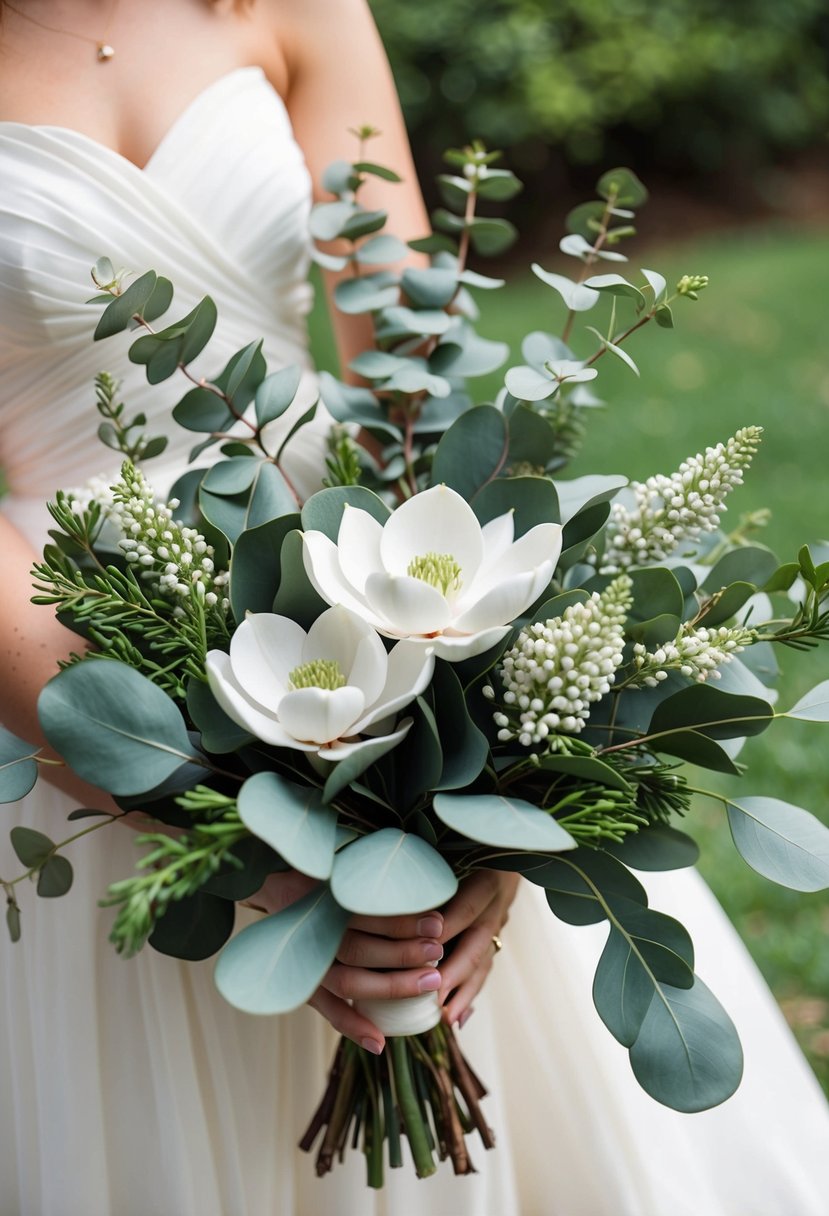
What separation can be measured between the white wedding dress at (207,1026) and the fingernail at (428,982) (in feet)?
1.28

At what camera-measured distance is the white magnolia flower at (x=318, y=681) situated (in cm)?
83

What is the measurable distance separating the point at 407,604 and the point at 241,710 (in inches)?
5.8

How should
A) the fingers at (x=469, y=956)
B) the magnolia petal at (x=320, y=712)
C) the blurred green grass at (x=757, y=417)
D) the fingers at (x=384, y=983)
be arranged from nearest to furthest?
the magnolia petal at (x=320, y=712) < the fingers at (x=384, y=983) < the fingers at (x=469, y=956) < the blurred green grass at (x=757, y=417)

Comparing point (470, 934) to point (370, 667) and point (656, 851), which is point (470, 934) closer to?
point (656, 851)

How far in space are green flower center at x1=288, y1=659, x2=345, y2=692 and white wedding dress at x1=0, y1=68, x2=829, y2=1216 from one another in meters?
0.52

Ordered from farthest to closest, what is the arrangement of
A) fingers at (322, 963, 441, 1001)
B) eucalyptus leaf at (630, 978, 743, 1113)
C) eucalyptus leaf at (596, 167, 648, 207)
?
eucalyptus leaf at (596, 167, 648, 207) < fingers at (322, 963, 441, 1001) < eucalyptus leaf at (630, 978, 743, 1113)

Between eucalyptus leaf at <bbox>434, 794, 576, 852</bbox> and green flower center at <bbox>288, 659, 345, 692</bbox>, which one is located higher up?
green flower center at <bbox>288, 659, 345, 692</bbox>

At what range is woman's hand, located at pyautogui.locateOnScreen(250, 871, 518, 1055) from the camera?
3.33 feet

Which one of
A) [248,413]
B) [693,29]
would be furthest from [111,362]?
[693,29]

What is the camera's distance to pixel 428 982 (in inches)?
40.2

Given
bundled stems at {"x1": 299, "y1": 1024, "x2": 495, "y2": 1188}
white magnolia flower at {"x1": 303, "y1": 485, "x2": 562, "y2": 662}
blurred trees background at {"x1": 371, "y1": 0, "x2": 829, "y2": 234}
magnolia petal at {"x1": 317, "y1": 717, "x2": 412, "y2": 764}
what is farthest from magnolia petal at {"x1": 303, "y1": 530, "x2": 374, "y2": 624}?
blurred trees background at {"x1": 371, "y1": 0, "x2": 829, "y2": 234}

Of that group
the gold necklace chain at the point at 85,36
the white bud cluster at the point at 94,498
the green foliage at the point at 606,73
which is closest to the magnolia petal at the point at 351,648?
the white bud cluster at the point at 94,498

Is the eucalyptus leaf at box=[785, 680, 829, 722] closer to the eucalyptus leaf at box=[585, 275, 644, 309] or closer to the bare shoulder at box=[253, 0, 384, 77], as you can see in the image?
the eucalyptus leaf at box=[585, 275, 644, 309]

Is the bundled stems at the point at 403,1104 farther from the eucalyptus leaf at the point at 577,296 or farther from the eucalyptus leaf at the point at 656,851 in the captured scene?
the eucalyptus leaf at the point at 577,296
